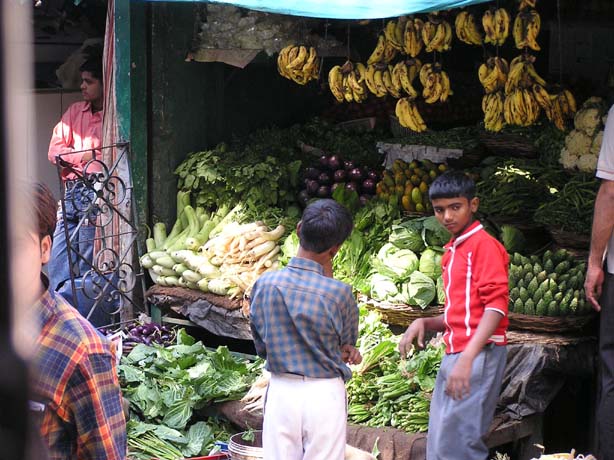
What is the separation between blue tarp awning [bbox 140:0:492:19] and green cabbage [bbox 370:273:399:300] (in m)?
1.66

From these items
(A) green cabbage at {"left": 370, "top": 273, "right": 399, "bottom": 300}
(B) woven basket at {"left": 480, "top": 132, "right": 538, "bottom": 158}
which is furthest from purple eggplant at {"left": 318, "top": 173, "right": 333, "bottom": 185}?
(A) green cabbage at {"left": 370, "top": 273, "right": 399, "bottom": 300}

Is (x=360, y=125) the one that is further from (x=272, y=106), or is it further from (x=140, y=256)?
(x=140, y=256)

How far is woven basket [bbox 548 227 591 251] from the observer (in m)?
5.68

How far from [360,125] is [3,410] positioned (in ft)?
26.5

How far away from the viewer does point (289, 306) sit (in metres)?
3.85

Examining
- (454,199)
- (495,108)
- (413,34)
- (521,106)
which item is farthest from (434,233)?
(454,199)

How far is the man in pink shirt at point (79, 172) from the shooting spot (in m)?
7.02

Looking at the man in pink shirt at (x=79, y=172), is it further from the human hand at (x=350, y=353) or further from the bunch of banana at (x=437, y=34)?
the human hand at (x=350, y=353)

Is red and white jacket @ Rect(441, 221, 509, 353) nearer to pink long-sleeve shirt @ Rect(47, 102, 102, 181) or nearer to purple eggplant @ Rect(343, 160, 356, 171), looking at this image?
purple eggplant @ Rect(343, 160, 356, 171)

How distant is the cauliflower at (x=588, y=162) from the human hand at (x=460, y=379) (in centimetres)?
227

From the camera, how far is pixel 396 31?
655 cm

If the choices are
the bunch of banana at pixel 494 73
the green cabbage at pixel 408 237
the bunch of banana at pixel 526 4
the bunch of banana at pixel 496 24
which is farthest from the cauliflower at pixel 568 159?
the green cabbage at pixel 408 237

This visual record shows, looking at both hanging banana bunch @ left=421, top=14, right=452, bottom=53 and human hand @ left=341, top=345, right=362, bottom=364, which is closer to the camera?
human hand @ left=341, top=345, right=362, bottom=364

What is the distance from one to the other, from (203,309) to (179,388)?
1.11 m
